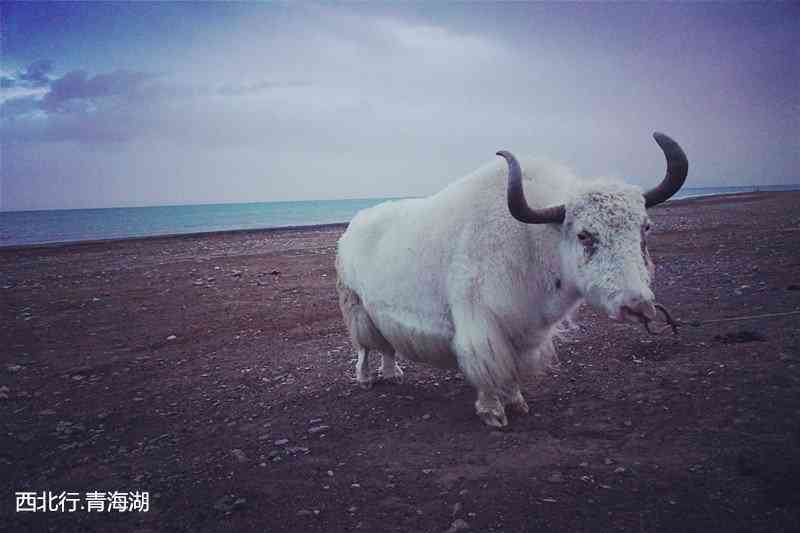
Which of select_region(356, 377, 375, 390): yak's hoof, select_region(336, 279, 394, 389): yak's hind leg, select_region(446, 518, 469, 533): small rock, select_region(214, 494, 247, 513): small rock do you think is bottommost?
select_region(214, 494, 247, 513): small rock

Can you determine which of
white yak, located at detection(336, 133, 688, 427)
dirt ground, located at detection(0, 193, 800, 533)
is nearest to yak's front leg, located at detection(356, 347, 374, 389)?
dirt ground, located at detection(0, 193, 800, 533)

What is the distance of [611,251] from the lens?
2.89 m

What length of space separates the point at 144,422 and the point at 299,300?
15.1 feet

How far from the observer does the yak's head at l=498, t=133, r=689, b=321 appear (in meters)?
2.80

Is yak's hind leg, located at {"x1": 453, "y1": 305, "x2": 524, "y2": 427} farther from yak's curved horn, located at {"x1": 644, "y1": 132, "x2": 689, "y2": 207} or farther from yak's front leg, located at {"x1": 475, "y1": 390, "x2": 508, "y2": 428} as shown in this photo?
yak's curved horn, located at {"x1": 644, "y1": 132, "x2": 689, "y2": 207}

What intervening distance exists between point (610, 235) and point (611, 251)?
10cm

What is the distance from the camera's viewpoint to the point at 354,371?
5207mm

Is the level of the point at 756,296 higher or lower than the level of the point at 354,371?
higher

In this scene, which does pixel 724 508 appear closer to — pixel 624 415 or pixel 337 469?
pixel 624 415

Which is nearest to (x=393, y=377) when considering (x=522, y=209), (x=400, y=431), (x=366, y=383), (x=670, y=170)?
(x=366, y=383)

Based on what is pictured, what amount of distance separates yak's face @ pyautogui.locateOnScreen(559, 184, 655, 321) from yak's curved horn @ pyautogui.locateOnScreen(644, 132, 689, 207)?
0.21 meters

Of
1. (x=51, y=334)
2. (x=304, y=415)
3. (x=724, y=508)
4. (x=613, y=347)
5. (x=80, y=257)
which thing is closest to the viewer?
(x=724, y=508)

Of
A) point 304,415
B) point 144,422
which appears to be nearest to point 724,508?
point 304,415

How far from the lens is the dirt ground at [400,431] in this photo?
272 cm
